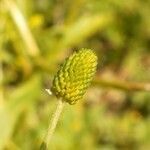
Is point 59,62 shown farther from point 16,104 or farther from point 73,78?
→ point 73,78

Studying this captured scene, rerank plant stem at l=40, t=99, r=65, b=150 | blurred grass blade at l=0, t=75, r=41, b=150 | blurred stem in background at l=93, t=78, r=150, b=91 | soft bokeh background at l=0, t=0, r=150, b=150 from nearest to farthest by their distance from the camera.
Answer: plant stem at l=40, t=99, r=65, b=150, blurred stem in background at l=93, t=78, r=150, b=91, blurred grass blade at l=0, t=75, r=41, b=150, soft bokeh background at l=0, t=0, r=150, b=150

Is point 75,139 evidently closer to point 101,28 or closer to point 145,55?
point 101,28

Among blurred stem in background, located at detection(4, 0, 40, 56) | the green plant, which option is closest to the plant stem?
the green plant

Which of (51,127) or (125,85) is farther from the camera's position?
(125,85)

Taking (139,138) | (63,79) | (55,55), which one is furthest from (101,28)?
(63,79)

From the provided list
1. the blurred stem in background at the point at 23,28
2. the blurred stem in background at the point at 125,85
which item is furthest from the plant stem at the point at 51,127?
the blurred stem in background at the point at 23,28

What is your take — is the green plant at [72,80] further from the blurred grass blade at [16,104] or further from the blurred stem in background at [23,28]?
the blurred stem in background at [23,28]

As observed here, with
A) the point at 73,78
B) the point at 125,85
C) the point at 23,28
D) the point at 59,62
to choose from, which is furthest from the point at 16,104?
the point at 73,78

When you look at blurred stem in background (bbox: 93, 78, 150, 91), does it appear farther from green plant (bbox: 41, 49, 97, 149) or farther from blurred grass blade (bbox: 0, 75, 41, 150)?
green plant (bbox: 41, 49, 97, 149)
